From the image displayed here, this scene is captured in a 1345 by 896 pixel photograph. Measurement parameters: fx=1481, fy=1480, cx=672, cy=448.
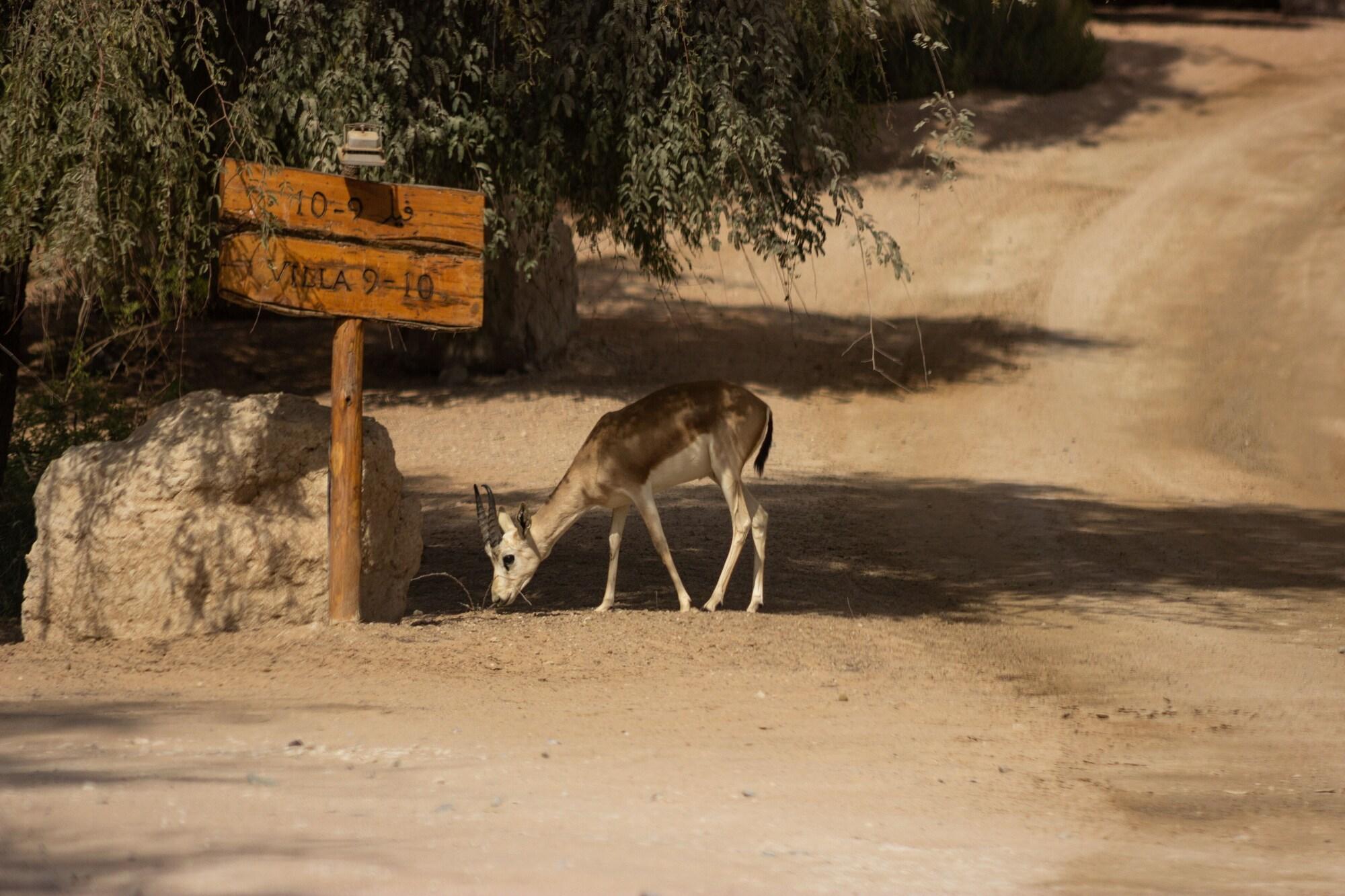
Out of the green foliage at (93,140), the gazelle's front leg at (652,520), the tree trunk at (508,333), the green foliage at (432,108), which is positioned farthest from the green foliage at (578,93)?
the tree trunk at (508,333)

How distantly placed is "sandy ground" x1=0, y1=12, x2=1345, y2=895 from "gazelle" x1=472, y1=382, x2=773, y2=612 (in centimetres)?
48

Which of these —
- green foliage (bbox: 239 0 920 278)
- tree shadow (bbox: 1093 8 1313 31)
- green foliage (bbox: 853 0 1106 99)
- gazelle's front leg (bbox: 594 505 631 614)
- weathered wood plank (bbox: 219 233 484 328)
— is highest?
tree shadow (bbox: 1093 8 1313 31)

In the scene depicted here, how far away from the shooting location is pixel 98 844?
484cm

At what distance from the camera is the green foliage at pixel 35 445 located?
1241 cm

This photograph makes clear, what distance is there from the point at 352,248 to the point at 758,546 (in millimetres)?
4063

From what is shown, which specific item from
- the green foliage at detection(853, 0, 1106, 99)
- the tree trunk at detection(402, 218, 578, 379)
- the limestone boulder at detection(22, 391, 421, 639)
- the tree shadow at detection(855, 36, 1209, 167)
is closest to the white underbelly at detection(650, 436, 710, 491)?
the limestone boulder at detection(22, 391, 421, 639)

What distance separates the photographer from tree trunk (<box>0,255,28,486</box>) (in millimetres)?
11474

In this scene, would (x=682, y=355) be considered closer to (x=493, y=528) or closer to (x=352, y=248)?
(x=493, y=528)

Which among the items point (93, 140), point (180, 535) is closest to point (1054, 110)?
point (180, 535)

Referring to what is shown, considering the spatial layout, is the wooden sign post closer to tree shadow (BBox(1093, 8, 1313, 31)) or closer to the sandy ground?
the sandy ground

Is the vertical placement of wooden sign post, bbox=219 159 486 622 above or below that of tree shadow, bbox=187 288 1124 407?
above

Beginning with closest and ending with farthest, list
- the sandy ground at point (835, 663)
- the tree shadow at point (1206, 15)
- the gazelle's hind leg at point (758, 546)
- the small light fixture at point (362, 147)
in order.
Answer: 1. the sandy ground at point (835, 663)
2. the small light fixture at point (362, 147)
3. the gazelle's hind leg at point (758, 546)
4. the tree shadow at point (1206, 15)

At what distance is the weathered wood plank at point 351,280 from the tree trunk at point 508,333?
12.7 metres

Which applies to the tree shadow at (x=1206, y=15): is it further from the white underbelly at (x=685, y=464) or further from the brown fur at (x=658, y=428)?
the white underbelly at (x=685, y=464)
